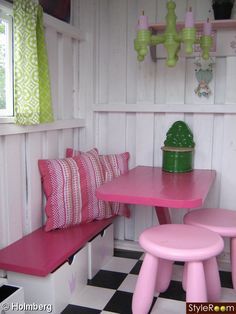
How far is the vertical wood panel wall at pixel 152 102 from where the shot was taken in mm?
2490

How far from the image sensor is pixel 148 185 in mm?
1993

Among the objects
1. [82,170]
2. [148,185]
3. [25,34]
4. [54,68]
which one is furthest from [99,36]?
[148,185]

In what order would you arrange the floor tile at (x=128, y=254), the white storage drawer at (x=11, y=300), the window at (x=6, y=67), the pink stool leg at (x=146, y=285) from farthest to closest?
the floor tile at (x=128, y=254) → the window at (x=6, y=67) → the pink stool leg at (x=146, y=285) → the white storage drawer at (x=11, y=300)

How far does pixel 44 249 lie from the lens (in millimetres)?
1953

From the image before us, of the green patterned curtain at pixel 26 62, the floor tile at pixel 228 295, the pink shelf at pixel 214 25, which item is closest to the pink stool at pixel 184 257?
the floor tile at pixel 228 295

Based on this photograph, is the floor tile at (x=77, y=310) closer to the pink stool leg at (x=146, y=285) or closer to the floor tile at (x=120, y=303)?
the floor tile at (x=120, y=303)

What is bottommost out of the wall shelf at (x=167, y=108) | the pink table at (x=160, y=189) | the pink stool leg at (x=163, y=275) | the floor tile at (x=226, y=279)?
the floor tile at (x=226, y=279)

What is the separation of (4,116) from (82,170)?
1.93ft

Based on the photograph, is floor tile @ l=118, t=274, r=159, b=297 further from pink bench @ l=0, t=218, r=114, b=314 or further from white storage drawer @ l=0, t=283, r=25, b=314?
white storage drawer @ l=0, t=283, r=25, b=314

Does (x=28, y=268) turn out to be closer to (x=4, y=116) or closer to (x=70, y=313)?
(x=70, y=313)

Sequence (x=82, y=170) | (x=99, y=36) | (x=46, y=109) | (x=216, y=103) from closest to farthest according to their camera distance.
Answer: (x=46, y=109) < (x=82, y=170) < (x=216, y=103) < (x=99, y=36)

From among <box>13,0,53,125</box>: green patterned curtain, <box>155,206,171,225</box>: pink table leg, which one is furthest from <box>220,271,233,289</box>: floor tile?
<box>13,0,53,125</box>: green patterned curtain

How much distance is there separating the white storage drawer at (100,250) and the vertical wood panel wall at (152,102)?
299 mm

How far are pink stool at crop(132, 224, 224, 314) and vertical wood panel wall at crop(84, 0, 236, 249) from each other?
761 millimetres
